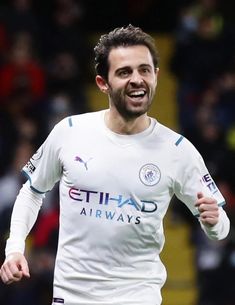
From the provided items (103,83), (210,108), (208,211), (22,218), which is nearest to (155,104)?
(210,108)

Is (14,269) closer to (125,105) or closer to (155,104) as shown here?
(125,105)

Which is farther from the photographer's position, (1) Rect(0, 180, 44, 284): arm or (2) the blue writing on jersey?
(2) the blue writing on jersey

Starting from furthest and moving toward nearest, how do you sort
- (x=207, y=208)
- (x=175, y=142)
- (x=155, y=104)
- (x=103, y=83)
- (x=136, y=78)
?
(x=155, y=104) → (x=103, y=83) → (x=175, y=142) → (x=136, y=78) → (x=207, y=208)

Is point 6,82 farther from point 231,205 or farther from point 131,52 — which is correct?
point 131,52

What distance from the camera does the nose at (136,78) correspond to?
516 centimetres

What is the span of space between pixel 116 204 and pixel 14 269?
1.78ft

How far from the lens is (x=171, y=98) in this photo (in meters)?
12.7

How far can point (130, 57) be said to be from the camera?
5.24 m

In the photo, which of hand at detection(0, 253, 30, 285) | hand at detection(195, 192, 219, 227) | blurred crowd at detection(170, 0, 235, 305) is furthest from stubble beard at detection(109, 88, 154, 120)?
blurred crowd at detection(170, 0, 235, 305)

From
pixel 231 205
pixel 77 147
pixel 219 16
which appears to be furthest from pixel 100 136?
pixel 219 16

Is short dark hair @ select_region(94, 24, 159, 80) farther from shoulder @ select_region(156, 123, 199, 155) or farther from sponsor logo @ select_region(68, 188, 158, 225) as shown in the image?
sponsor logo @ select_region(68, 188, 158, 225)

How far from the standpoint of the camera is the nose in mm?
5156

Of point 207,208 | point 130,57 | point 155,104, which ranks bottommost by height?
point 207,208

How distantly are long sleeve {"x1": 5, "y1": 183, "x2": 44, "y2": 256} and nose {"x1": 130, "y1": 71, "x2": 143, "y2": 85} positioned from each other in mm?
762
